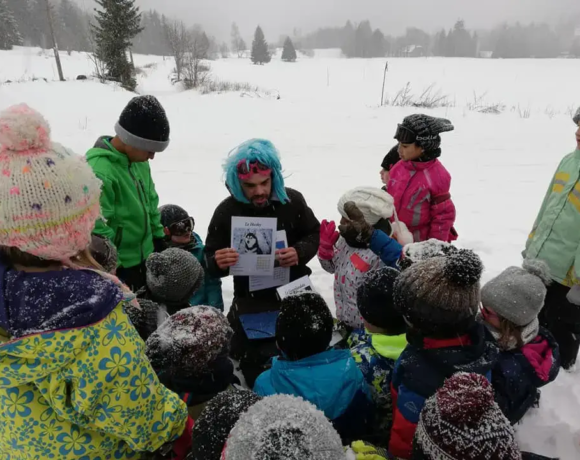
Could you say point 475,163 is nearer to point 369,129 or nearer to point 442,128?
point 369,129

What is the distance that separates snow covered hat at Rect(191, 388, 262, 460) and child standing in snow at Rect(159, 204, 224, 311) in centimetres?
180

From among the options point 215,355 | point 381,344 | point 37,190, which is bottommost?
point 381,344

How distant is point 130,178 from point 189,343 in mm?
1649

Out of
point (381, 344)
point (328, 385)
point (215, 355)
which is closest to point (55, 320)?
point (215, 355)

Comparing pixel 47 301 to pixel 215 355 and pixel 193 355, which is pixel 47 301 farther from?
pixel 215 355

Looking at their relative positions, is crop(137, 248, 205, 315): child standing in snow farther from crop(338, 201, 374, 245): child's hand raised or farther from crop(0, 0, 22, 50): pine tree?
crop(0, 0, 22, 50): pine tree

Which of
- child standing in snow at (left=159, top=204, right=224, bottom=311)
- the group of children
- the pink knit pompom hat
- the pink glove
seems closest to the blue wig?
the pink glove

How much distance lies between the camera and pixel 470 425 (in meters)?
1.26

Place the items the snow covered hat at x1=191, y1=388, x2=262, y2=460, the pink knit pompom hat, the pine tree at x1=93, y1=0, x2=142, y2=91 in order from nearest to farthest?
the pink knit pompom hat, the snow covered hat at x1=191, y1=388, x2=262, y2=460, the pine tree at x1=93, y1=0, x2=142, y2=91

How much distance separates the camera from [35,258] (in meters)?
1.27

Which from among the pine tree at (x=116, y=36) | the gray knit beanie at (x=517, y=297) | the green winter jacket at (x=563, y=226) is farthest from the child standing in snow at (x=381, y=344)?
the pine tree at (x=116, y=36)

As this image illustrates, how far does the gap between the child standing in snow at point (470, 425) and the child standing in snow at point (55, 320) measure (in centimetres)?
100

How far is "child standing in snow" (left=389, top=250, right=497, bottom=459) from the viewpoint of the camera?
1636 mm

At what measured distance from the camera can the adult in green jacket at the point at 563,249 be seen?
2.66m
